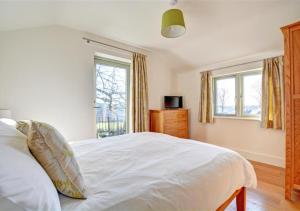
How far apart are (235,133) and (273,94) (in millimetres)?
1084

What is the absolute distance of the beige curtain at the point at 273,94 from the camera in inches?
114

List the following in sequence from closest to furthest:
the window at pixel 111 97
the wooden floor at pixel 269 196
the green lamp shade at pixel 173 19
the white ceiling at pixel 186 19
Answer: the wooden floor at pixel 269 196
the green lamp shade at pixel 173 19
the white ceiling at pixel 186 19
the window at pixel 111 97

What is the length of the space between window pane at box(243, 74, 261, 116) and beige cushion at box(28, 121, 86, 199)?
11.7 feet

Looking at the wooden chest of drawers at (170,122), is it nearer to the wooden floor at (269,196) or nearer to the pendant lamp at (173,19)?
the wooden floor at (269,196)

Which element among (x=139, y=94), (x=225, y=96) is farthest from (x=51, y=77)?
(x=225, y=96)

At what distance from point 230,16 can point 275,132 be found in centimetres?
221

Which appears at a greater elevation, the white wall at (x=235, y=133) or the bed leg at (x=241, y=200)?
the white wall at (x=235, y=133)

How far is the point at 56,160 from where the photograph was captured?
806mm

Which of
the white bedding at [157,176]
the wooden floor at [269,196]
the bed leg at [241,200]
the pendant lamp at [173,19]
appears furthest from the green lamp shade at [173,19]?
the wooden floor at [269,196]

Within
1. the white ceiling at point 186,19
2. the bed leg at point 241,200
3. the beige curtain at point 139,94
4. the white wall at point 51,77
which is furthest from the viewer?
the beige curtain at point 139,94

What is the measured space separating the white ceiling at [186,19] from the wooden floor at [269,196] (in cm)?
219

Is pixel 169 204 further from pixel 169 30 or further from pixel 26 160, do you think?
pixel 169 30

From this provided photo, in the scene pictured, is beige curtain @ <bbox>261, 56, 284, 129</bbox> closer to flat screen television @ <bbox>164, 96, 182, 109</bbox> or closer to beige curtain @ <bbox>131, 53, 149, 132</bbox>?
flat screen television @ <bbox>164, 96, 182, 109</bbox>

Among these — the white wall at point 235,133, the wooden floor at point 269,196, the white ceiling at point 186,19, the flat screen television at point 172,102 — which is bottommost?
the wooden floor at point 269,196
